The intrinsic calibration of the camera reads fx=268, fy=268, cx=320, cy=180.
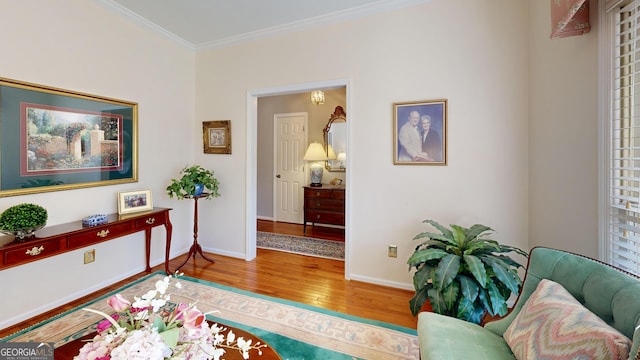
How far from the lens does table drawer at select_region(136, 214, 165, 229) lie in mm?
2728

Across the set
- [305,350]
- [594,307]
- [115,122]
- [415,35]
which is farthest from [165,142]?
[594,307]

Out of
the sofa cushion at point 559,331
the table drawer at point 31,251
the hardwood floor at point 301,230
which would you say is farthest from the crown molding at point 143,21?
the sofa cushion at point 559,331

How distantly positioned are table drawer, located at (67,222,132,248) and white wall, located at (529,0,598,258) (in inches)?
142

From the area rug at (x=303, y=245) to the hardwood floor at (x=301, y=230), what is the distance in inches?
8.1

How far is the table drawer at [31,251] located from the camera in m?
1.81

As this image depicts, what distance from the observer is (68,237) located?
2.12m

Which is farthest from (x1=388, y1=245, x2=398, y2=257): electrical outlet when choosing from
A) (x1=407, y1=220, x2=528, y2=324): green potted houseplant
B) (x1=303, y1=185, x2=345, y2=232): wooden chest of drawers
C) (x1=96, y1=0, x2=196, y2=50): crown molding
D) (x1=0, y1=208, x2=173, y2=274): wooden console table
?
(x1=96, y1=0, x2=196, y2=50): crown molding

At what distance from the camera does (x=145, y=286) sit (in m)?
2.73

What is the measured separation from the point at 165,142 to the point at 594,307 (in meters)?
3.93

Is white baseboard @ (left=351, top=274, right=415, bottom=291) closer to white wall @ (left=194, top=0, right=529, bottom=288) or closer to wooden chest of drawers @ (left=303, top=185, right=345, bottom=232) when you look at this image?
white wall @ (left=194, top=0, right=529, bottom=288)

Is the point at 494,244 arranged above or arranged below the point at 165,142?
below

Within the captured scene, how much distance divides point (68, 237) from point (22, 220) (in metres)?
0.31

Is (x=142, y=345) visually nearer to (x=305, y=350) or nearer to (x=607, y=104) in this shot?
(x=305, y=350)

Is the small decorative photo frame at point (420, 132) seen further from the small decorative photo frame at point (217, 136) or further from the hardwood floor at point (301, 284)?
the small decorative photo frame at point (217, 136)
